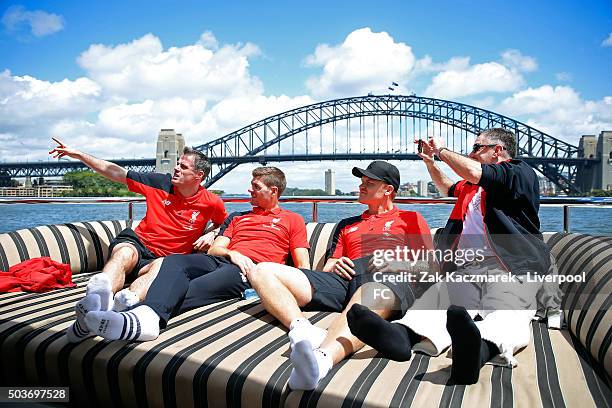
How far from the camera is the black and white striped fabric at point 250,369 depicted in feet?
4.06

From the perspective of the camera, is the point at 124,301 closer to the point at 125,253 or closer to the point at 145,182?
the point at 125,253

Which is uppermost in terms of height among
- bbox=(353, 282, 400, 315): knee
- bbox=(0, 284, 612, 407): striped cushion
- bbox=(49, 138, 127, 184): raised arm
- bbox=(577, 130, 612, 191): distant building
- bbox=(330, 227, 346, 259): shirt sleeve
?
bbox=(577, 130, 612, 191): distant building

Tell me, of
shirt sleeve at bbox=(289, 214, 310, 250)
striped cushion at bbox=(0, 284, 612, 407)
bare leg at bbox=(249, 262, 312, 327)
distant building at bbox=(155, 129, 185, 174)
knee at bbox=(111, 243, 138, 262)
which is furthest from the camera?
distant building at bbox=(155, 129, 185, 174)

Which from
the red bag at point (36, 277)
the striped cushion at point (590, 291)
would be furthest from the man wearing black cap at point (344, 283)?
the red bag at point (36, 277)

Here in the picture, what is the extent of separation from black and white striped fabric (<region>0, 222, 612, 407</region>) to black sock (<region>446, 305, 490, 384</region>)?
4 centimetres

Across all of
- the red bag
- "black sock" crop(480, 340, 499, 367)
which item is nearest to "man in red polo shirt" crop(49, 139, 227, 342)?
the red bag

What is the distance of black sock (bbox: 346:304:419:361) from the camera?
1371mm

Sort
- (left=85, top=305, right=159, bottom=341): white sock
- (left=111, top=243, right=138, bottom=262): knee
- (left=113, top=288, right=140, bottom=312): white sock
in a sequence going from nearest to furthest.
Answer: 1. (left=85, top=305, right=159, bottom=341): white sock
2. (left=113, top=288, right=140, bottom=312): white sock
3. (left=111, top=243, right=138, bottom=262): knee

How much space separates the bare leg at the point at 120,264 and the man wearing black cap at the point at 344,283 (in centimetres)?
71

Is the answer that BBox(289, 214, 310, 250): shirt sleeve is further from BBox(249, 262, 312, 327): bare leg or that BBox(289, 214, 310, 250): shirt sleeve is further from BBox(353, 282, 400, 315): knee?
BBox(353, 282, 400, 315): knee

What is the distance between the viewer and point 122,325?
1547 millimetres

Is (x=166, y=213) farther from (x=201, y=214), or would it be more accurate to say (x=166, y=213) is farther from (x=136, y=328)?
(x=136, y=328)

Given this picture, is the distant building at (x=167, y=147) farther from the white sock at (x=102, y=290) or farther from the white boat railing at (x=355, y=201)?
the white sock at (x=102, y=290)

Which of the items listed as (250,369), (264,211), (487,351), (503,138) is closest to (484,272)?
(487,351)
